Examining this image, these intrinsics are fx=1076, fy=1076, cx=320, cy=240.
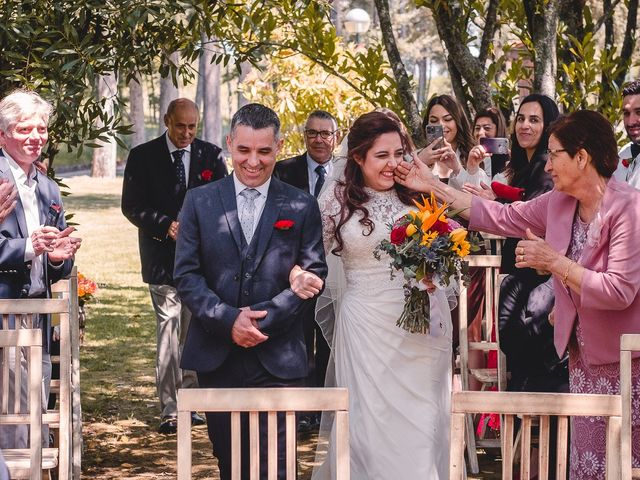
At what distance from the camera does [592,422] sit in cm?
442

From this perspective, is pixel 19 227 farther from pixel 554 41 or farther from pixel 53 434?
pixel 554 41

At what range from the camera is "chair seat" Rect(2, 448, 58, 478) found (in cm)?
452

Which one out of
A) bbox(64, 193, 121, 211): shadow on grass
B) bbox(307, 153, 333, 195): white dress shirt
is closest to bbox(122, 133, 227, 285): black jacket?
bbox(307, 153, 333, 195): white dress shirt

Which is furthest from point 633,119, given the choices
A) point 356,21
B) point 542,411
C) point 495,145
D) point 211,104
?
point 211,104

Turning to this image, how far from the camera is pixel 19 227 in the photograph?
5.10m

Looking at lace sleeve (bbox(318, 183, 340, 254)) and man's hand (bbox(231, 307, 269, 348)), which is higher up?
lace sleeve (bbox(318, 183, 340, 254))

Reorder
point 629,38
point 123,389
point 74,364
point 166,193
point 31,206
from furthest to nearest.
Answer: point 123,389
point 629,38
point 166,193
point 74,364
point 31,206

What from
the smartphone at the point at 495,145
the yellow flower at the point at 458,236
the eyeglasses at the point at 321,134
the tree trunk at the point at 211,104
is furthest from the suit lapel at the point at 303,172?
the tree trunk at the point at 211,104

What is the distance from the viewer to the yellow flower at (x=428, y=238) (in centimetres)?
467

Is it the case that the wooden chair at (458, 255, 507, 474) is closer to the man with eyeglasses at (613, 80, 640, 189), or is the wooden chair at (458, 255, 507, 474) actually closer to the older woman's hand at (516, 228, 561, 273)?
the man with eyeglasses at (613, 80, 640, 189)

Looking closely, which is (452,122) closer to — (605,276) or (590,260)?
(590,260)

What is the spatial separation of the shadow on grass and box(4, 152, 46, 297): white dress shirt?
2053cm

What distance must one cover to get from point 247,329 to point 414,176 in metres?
1.18

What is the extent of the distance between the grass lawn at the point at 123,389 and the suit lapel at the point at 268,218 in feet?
7.94
